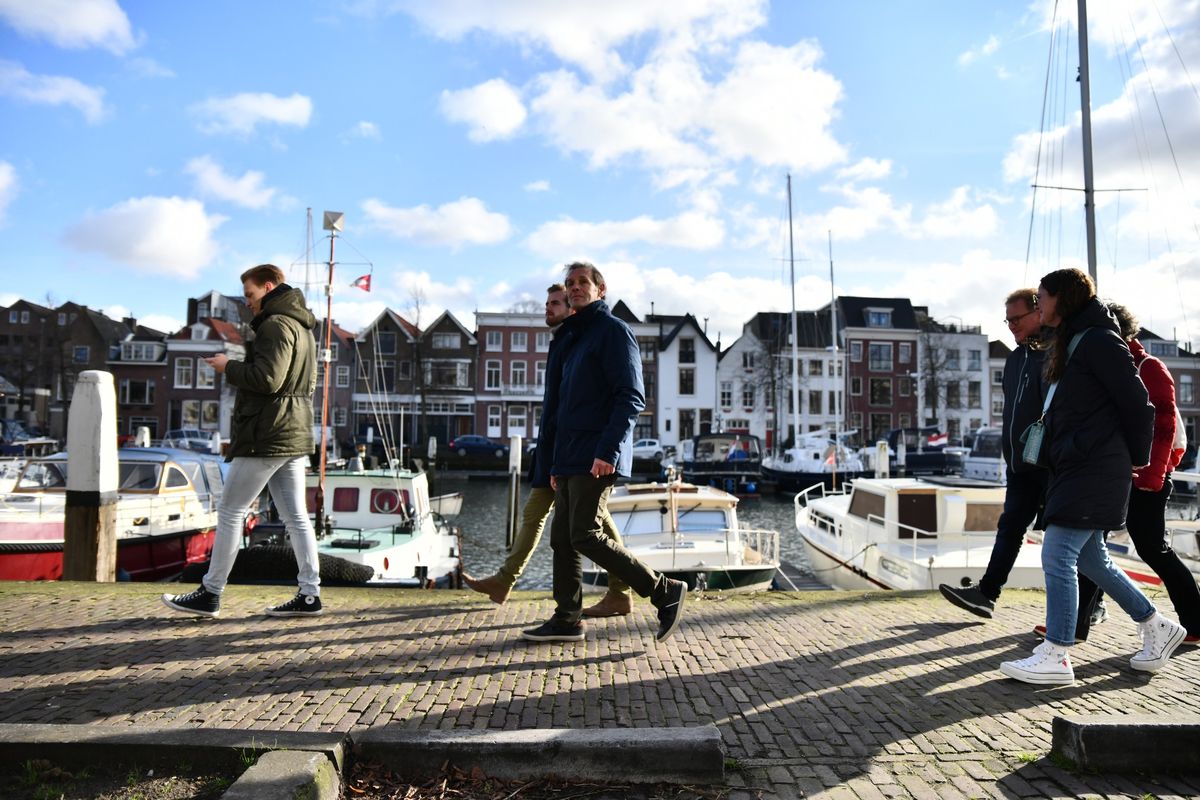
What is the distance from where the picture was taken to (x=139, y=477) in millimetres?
13977

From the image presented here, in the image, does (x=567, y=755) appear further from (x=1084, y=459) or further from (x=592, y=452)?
(x=1084, y=459)

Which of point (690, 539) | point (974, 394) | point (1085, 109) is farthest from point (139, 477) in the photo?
point (974, 394)

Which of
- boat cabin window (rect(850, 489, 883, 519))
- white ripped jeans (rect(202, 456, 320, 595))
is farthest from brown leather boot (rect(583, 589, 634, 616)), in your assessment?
boat cabin window (rect(850, 489, 883, 519))

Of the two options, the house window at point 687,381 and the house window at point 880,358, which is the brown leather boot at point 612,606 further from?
the house window at point 880,358

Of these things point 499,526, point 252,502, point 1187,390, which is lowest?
point 499,526

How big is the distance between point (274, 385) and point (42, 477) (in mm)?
11216

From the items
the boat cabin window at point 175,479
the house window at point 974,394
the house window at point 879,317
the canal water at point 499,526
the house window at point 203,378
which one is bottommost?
the canal water at point 499,526

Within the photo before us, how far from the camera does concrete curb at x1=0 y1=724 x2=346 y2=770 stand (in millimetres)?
2717

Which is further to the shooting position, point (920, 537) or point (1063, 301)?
point (920, 537)

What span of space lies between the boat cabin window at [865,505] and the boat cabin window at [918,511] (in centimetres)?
48

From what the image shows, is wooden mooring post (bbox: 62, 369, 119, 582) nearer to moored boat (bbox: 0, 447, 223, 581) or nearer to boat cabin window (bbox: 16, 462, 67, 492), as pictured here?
moored boat (bbox: 0, 447, 223, 581)

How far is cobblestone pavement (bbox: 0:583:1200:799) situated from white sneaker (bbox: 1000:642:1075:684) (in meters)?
0.05

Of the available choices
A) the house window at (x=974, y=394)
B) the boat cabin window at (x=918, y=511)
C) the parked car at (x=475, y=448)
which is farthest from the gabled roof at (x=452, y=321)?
the boat cabin window at (x=918, y=511)

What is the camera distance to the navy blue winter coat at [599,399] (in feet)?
14.5
